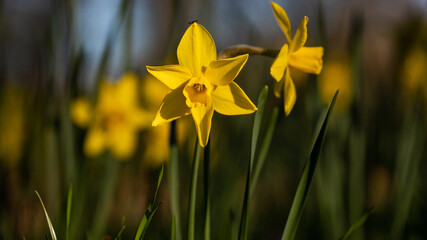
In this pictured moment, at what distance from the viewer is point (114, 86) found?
2174 mm

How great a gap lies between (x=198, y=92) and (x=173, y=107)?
63 millimetres

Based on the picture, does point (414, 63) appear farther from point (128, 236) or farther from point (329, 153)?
point (128, 236)

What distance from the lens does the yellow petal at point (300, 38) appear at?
0.85 m

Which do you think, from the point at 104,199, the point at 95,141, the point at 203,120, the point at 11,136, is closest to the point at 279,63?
the point at 203,120

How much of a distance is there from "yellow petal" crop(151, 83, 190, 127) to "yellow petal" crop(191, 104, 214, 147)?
1.5 inches

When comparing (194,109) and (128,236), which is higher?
(194,109)

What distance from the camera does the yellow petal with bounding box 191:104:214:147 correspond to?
79 cm

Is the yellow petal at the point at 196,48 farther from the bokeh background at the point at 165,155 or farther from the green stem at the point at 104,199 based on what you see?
the green stem at the point at 104,199

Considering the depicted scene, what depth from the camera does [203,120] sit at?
32.3 inches

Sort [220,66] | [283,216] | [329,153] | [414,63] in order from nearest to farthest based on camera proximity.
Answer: [220,66] < [329,153] < [283,216] < [414,63]

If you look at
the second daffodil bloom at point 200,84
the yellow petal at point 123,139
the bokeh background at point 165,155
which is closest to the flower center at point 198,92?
the second daffodil bloom at point 200,84

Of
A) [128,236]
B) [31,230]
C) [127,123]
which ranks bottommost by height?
[128,236]

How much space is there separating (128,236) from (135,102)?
75 cm

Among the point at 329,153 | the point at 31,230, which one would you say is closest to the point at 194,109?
the point at 329,153
